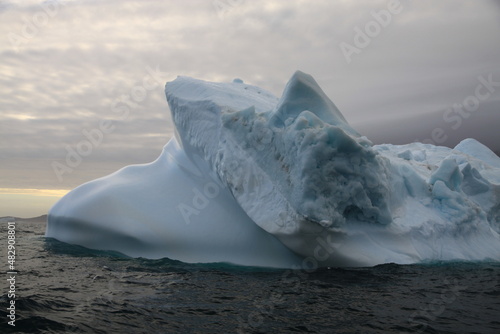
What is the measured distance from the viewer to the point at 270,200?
7.50m

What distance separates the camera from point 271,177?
304 inches

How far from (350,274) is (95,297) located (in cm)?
420

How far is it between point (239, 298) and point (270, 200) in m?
2.41

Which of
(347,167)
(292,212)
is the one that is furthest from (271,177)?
(347,167)

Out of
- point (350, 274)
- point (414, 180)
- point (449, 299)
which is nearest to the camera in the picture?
point (449, 299)

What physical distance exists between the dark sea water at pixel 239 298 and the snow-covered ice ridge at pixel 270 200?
482 millimetres

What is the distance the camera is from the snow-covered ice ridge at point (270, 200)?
731 centimetres

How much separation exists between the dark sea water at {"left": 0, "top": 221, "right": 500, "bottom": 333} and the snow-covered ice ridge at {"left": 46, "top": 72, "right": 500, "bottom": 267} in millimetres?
482

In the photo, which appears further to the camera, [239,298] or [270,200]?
[270,200]

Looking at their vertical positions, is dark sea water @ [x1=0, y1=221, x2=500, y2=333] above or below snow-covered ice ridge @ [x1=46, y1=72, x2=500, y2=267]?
below

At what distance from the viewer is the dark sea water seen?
452 cm

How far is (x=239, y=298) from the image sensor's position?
215 inches

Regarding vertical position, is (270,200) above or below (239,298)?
above

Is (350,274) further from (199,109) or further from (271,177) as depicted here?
(199,109)
